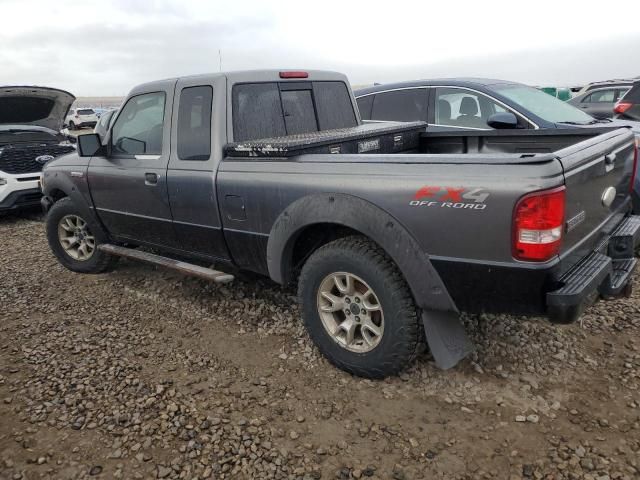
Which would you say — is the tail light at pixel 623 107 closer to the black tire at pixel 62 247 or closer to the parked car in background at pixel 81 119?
the black tire at pixel 62 247

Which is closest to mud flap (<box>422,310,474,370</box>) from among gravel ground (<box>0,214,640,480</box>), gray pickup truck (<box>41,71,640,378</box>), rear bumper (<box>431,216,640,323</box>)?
gray pickup truck (<box>41,71,640,378</box>)

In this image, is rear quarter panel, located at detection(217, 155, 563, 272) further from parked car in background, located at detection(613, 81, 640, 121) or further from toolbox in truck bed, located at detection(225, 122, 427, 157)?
parked car in background, located at detection(613, 81, 640, 121)

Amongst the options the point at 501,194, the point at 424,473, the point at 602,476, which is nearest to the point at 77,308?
the point at 424,473

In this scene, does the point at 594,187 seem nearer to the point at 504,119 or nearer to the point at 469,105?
the point at 504,119

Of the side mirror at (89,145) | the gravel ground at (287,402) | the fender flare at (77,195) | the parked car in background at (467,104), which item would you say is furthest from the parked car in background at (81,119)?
the gravel ground at (287,402)

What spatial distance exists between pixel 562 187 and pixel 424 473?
1.48 metres

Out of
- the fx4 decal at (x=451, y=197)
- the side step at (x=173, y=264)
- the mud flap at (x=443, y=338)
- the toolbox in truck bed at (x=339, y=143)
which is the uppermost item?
the toolbox in truck bed at (x=339, y=143)

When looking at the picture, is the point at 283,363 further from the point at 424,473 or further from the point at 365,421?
the point at 424,473

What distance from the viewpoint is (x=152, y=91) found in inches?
163

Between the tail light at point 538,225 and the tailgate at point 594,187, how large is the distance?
12cm

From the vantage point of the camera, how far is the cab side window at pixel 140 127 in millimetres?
4082

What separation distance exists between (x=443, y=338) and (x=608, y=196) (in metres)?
1.33

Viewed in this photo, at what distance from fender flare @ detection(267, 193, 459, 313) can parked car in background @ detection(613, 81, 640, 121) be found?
6338 mm

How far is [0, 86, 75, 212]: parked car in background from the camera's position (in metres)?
7.72
